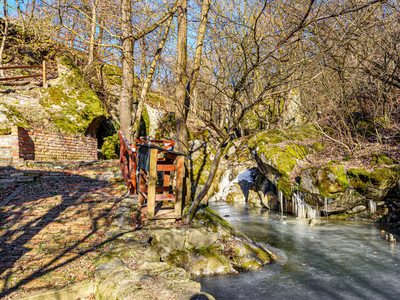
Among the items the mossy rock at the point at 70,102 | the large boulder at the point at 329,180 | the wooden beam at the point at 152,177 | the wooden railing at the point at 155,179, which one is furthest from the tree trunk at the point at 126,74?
the large boulder at the point at 329,180

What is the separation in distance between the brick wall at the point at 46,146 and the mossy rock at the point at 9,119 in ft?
2.50

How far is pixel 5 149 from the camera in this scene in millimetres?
8430

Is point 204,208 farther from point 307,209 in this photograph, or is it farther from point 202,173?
A: point 202,173

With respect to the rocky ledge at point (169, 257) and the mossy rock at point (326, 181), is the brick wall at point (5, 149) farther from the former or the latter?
the mossy rock at point (326, 181)

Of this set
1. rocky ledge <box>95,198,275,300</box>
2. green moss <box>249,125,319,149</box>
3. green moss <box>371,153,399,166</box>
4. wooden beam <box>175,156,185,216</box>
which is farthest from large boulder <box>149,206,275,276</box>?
green moss <box>249,125,319,149</box>

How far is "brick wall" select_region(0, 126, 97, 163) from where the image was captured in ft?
27.7

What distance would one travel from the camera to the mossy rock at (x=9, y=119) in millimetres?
9055

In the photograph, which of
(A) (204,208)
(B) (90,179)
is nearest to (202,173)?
(B) (90,179)

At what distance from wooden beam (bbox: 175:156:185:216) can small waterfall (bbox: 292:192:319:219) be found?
19.3 feet

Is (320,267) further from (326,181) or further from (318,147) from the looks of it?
(318,147)

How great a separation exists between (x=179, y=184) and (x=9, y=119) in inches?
311

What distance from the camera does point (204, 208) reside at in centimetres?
586

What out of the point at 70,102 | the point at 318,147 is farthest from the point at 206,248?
the point at 70,102

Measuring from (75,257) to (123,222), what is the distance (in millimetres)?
1341
